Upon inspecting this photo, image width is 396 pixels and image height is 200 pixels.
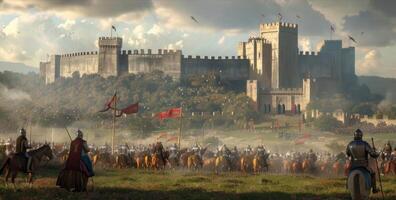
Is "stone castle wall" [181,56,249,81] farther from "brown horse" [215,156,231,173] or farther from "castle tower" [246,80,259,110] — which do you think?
"brown horse" [215,156,231,173]

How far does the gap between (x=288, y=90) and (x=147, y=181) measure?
255 ft

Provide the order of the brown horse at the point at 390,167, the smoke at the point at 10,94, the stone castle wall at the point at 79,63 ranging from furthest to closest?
the stone castle wall at the point at 79,63, the smoke at the point at 10,94, the brown horse at the point at 390,167

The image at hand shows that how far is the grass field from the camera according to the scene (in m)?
17.9

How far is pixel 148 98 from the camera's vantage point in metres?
92.1

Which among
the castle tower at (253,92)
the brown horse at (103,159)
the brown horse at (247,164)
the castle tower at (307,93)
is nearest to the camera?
the brown horse at (247,164)

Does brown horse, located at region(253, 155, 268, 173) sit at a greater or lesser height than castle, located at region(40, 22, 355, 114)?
lesser

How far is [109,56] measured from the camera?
115 metres

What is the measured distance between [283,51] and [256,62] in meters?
5.16

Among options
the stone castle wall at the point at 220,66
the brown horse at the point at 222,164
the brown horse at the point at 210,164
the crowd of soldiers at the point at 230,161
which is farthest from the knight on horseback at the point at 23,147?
the stone castle wall at the point at 220,66

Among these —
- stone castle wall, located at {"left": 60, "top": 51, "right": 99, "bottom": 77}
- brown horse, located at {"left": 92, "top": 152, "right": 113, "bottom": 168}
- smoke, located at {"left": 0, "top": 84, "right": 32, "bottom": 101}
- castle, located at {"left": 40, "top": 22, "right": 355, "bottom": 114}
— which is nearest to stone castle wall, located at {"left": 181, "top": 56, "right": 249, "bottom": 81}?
castle, located at {"left": 40, "top": 22, "right": 355, "bottom": 114}

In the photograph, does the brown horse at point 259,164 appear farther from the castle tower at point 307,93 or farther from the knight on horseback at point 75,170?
the castle tower at point 307,93

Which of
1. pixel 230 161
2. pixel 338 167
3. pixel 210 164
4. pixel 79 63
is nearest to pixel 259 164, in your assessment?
pixel 230 161

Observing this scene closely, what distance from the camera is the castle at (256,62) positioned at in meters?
113

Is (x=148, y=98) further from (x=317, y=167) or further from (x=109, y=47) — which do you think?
(x=317, y=167)
